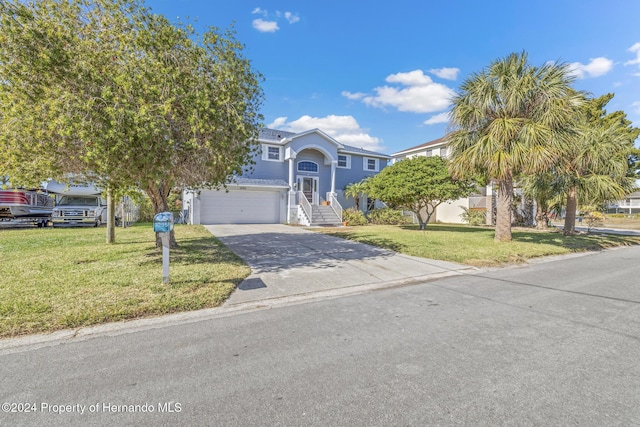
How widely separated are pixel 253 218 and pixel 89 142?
50.9 ft

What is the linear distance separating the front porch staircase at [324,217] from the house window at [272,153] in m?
4.63

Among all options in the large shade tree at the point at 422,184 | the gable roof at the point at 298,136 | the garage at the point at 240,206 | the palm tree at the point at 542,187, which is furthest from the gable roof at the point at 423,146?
the garage at the point at 240,206

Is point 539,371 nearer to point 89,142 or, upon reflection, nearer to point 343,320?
point 343,320

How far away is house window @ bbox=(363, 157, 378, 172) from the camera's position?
25400 mm

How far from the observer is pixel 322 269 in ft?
23.6

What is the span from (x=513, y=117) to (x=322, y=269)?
9.38 meters

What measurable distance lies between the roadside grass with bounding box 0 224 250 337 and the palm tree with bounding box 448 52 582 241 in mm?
9366

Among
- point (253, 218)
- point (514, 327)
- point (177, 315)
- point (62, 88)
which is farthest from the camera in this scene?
point (253, 218)

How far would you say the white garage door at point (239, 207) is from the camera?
19.5 metres

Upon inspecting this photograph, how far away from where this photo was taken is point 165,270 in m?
5.34

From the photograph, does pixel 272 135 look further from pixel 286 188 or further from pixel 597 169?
pixel 597 169

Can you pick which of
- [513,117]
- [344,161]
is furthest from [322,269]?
[344,161]

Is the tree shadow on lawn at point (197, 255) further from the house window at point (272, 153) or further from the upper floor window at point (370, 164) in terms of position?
the upper floor window at point (370, 164)

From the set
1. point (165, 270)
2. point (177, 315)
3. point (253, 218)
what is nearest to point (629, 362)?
point (177, 315)
